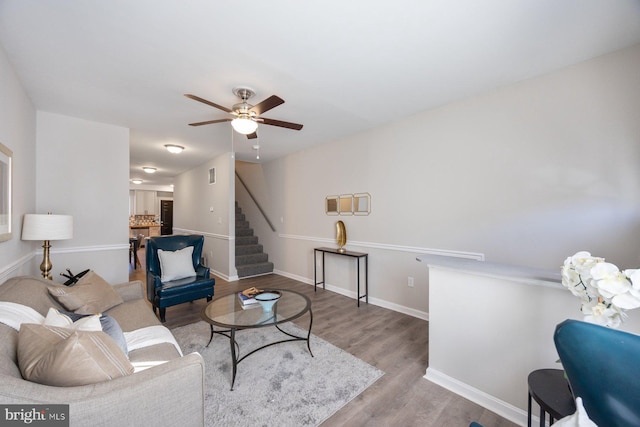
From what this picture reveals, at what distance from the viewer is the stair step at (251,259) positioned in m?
5.33

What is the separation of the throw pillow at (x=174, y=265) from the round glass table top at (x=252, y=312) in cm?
115

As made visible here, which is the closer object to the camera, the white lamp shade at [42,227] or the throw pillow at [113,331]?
the throw pillow at [113,331]

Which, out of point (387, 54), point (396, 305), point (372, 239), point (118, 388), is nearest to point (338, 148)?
point (372, 239)

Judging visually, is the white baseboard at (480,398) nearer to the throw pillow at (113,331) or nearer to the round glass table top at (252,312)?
the round glass table top at (252,312)

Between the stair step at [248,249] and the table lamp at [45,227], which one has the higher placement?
the table lamp at [45,227]

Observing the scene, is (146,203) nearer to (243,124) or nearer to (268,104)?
(243,124)

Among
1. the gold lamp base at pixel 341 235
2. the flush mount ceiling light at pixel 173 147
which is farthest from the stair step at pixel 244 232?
the gold lamp base at pixel 341 235

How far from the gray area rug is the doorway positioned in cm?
867

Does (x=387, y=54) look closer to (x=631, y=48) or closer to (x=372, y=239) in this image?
(x=631, y=48)

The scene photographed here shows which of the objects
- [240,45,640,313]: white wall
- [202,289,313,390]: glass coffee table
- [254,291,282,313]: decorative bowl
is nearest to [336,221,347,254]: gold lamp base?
[240,45,640,313]: white wall

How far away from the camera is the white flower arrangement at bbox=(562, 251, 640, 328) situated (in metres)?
0.89

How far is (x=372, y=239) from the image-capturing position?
12.2ft

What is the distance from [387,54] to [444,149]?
144 cm

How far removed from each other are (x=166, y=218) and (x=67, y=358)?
10771 millimetres
